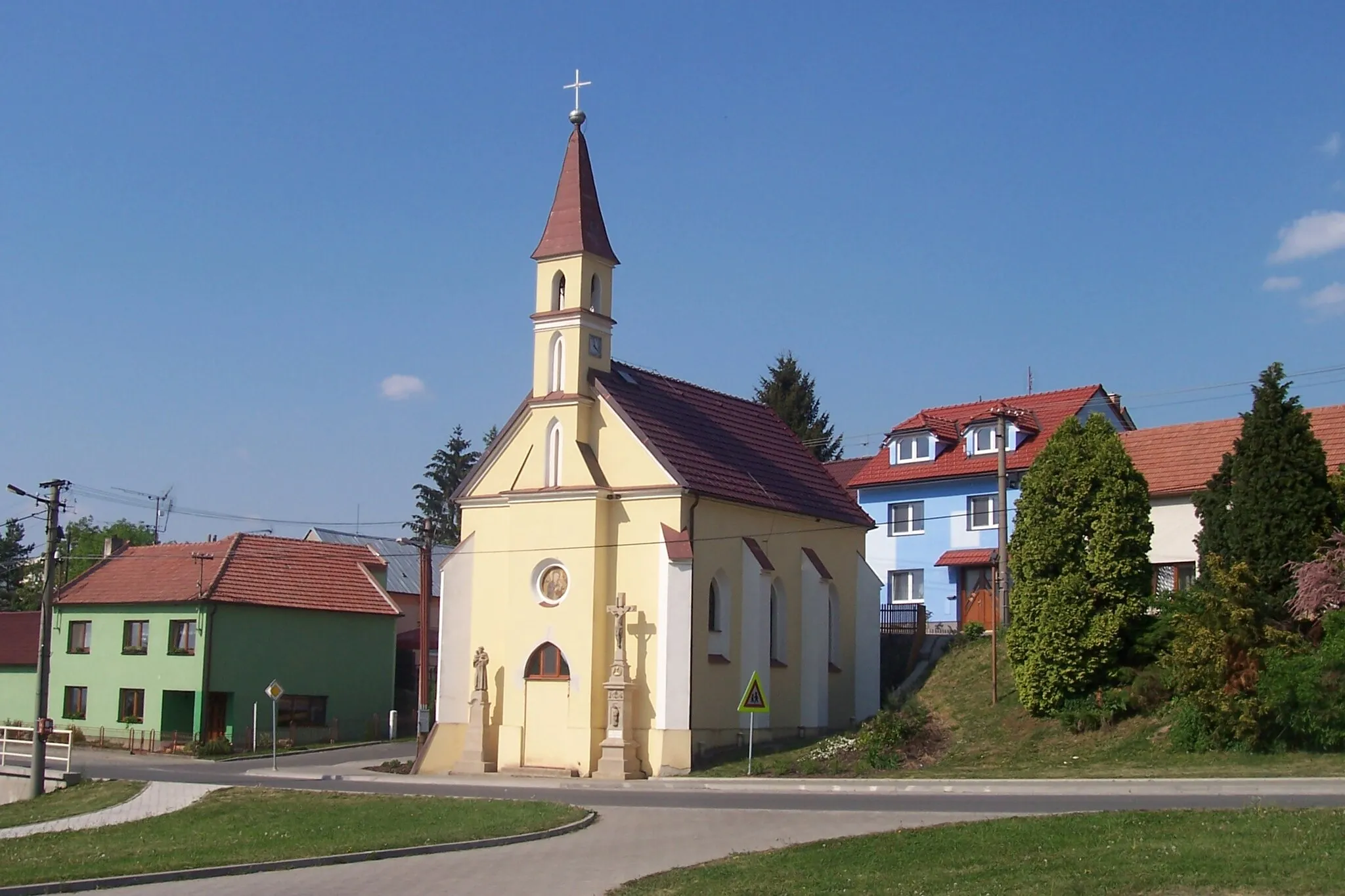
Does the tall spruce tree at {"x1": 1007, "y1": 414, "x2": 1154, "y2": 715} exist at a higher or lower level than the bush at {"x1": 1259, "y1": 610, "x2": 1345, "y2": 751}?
higher

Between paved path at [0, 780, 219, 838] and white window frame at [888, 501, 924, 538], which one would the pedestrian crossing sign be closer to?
paved path at [0, 780, 219, 838]

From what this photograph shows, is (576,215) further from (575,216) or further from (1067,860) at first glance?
(1067,860)

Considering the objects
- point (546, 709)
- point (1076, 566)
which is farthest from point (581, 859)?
point (1076, 566)

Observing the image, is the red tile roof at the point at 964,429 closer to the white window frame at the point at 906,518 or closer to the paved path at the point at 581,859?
the white window frame at the point at 906,518

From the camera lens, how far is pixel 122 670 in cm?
5191

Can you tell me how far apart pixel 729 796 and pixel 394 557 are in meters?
40.9

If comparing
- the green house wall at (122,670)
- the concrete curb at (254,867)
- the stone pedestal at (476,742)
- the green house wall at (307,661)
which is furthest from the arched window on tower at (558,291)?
the green house wall at (122,670)

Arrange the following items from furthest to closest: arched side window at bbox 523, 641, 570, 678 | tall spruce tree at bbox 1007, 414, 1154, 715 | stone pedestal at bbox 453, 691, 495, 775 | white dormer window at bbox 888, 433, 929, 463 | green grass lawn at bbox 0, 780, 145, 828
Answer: white dormer window at bbox 888, 433, 929, 463 < stone pedestal at bbox 453, 691, 495, 775 < arched side window at bbox 523, 641, 570, 678 < tall spruce tree at bbox 1007, 414, 1154, 715 < green grass lawn at bbox 0, 780, 145, 828

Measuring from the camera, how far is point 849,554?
42.7m

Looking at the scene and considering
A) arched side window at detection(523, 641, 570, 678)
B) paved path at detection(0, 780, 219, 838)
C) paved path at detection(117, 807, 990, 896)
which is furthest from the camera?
arched side window at detection(523, 641, 570, 678)

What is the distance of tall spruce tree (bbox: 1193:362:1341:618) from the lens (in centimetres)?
2958

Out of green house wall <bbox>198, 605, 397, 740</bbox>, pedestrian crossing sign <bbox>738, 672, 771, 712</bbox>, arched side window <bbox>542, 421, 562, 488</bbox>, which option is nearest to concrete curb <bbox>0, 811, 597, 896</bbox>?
pedestrian crossing sign <bbox>738, 672, 771, 712</bbox>

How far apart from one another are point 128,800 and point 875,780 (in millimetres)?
16290

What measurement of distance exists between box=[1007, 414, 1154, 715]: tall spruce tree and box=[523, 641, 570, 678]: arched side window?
11.1m
